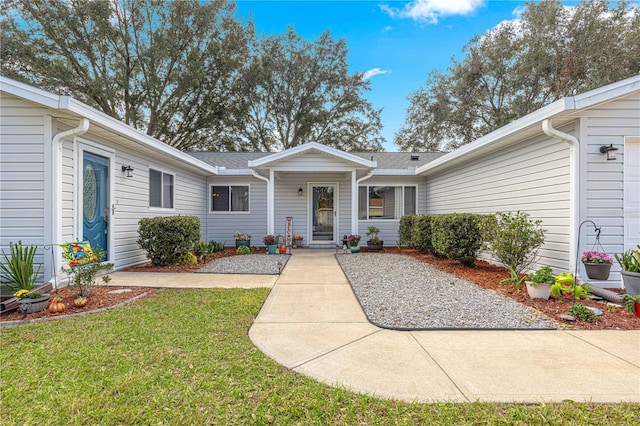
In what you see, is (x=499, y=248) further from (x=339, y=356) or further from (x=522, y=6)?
(x=522, y=6)

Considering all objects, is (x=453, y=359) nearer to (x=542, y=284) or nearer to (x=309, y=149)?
(x=542, y=284)

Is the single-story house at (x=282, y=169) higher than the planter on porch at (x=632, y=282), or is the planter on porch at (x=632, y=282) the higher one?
the single-story house at (x=282, y=169)

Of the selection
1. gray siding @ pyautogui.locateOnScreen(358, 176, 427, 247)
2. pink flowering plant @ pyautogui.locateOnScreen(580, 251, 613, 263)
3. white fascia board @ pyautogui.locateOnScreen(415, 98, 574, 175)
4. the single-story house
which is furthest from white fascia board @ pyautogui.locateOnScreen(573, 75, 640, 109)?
gray siding @ pyautogui.locateOnScreen(358, 176, 427, 247)

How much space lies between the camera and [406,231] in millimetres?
9641

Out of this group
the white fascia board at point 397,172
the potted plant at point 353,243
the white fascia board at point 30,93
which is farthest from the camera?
the white fascia board at point 397,172

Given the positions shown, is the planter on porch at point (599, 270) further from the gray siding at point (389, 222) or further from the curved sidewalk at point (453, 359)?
the gray siding at point (389, 222)

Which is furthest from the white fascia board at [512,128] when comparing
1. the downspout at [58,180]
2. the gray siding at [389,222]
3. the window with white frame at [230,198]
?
the downspout at [58,180]

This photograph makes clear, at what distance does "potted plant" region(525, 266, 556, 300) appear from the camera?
4121 mm

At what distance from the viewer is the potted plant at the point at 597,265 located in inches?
167

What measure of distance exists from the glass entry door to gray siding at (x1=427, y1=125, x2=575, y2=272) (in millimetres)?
4346

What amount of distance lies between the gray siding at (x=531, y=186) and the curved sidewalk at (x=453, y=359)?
2348mm

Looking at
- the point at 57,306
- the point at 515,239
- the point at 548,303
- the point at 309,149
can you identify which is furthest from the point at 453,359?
the point at 309,149

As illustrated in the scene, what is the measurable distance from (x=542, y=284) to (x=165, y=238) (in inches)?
268

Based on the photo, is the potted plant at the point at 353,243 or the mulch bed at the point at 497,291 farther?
the potted plant at the point at 353,243
